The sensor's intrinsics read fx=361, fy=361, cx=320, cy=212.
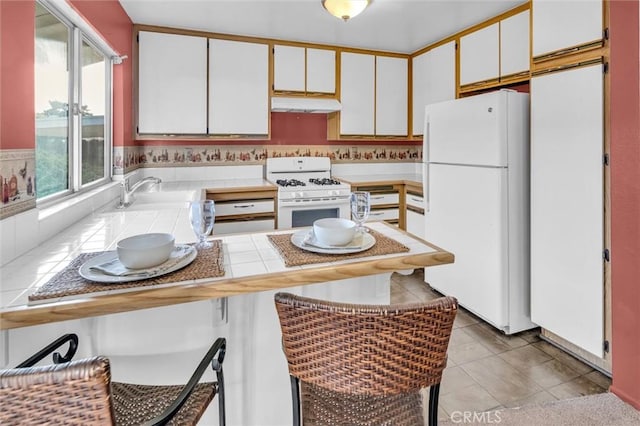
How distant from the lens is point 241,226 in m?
3.28

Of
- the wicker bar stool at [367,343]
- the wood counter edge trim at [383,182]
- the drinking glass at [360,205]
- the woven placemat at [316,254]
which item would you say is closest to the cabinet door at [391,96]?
the wood counter edge trim at [383,182]

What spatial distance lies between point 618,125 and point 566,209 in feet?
1.80

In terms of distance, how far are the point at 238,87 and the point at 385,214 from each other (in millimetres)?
1956

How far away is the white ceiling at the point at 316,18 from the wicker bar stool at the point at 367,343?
2.60 meters

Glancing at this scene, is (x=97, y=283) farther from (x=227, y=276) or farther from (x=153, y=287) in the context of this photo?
(x=227, y=276)

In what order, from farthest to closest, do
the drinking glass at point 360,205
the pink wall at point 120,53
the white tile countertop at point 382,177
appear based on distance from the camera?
1. the white tile countertop at point 382,177
2. the pink wall at point 120,53
3. the drinking glass at point 360,205

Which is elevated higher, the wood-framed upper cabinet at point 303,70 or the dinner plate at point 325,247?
the wood-framed upper cabinet at point 303,70

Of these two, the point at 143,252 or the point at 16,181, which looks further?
the point at 16,181

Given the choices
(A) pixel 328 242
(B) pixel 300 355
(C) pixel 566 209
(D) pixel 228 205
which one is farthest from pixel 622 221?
(D) pixel 228 205

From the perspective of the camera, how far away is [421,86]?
3.98 meters

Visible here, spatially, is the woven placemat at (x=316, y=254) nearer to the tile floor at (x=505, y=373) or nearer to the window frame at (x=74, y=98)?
the tile floor at (x=505, y=373)

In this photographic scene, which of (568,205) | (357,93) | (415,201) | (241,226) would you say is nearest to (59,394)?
(568,205)

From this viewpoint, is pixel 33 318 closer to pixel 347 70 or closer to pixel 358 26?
pixel 358 26

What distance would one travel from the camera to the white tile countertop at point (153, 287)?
0.82 m
